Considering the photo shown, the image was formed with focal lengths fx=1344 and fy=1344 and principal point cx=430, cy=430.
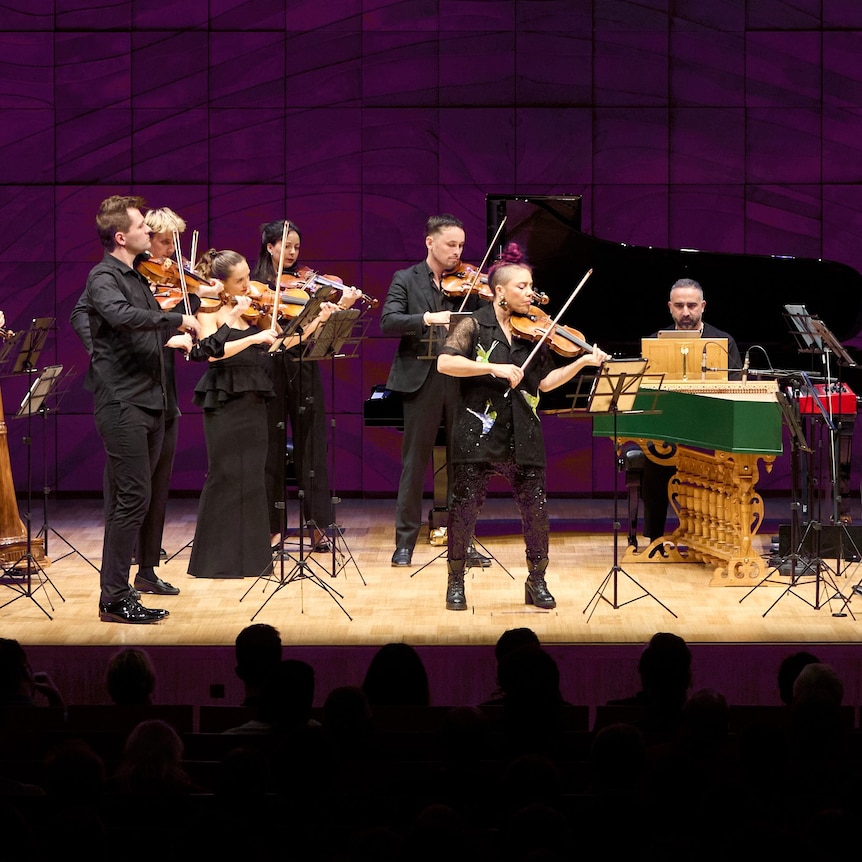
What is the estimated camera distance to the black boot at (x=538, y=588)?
584cm

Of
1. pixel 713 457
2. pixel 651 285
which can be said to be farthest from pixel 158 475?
pixel 651 285

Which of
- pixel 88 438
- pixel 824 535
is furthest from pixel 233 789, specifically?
pixel 88 438

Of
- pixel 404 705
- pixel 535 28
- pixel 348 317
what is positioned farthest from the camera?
pixel 535 28

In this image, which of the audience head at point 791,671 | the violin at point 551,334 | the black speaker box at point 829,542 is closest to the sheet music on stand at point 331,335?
the violin at point 551,334

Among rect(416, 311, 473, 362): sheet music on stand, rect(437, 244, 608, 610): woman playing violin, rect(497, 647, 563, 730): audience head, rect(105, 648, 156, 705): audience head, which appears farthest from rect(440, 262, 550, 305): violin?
rect(105, 648, 156, 705): audience head

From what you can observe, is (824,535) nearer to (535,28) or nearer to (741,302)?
(741,302)

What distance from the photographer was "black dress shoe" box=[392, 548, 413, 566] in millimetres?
6961

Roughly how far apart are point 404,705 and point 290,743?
87 cm

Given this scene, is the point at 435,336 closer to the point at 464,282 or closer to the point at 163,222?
the point at 464,282

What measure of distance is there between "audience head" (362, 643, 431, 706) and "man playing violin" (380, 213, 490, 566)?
2946mm

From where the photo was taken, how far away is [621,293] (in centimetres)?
790

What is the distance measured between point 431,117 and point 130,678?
6.39 m

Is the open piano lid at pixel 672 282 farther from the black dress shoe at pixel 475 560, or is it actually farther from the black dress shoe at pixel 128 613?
the black dress shoe at pixel 128 613

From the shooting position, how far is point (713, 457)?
6797 millimetres
